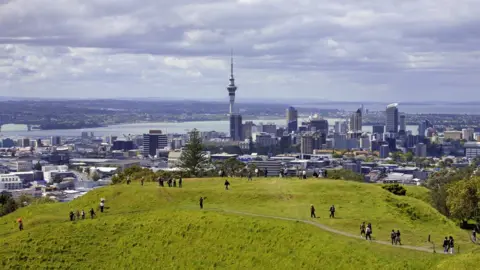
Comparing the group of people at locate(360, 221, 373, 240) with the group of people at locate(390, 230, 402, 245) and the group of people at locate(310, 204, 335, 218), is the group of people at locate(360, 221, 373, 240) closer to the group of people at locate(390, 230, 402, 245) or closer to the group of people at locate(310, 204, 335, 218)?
the group of people at locate(390, 230, 402, 245)

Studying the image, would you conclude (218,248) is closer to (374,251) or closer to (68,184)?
(374,251)

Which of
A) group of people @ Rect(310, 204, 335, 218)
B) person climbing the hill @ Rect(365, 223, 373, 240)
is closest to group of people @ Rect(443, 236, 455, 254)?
person climbing the hill @ Rect(365, 223, 373, 240)

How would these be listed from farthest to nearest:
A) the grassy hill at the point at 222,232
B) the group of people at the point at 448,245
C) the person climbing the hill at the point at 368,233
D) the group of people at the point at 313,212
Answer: the group of people at the point at 313,212
the person climbing the hill at the point at 368,233
the grassy hill at the point at 222,232
the group of people at the point at 448,245

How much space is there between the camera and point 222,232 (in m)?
41.9

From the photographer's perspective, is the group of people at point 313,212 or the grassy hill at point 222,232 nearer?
the grassy hill at point 222,232

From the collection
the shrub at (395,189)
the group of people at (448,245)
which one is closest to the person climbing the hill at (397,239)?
the group of people at (448,245)

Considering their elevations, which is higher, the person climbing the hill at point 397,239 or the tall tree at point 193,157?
the tall tree at point 193,157

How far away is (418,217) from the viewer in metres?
46.8

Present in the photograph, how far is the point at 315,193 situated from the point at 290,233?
10.1 meters

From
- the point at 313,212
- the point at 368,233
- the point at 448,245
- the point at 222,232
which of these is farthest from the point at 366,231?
the point at 222,232

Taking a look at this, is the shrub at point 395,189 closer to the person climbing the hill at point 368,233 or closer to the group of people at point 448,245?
the person climbing the hill at point 368,233

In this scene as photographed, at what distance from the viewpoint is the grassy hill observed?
3772 cm

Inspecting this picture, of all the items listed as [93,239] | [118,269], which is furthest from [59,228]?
[118,269]

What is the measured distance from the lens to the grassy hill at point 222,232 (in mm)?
37722
